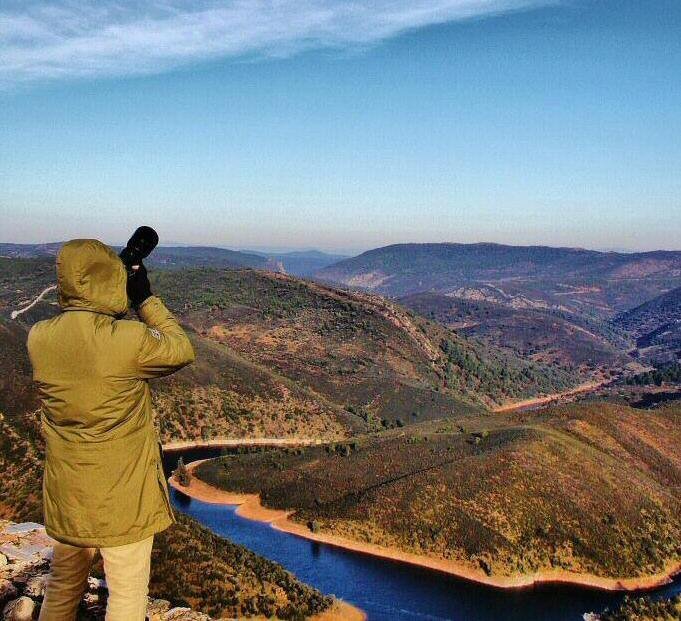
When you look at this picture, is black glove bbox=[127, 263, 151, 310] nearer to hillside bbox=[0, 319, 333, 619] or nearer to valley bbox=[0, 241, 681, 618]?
hillside bbox=[0, 319, 333, 619]

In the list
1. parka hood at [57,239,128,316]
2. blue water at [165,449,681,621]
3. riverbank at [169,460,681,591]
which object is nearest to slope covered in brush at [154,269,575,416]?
riverbank at [169,460,681,591]

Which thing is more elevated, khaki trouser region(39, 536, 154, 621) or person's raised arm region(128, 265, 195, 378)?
person's raised arm region(128, 265, 195, 378)

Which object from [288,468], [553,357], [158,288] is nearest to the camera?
[288,468]

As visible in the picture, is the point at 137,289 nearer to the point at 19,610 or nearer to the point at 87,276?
the point at 87,276

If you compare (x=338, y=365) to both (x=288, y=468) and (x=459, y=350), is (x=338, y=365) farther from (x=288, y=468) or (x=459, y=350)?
(x=288, y=468)

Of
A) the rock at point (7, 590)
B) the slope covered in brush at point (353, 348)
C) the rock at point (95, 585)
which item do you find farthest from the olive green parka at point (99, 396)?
the slope covered in brush at point (353, 348)

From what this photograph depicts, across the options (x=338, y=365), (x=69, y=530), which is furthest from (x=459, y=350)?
(x=69, y=530)

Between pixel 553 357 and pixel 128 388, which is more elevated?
pixel 128 388
